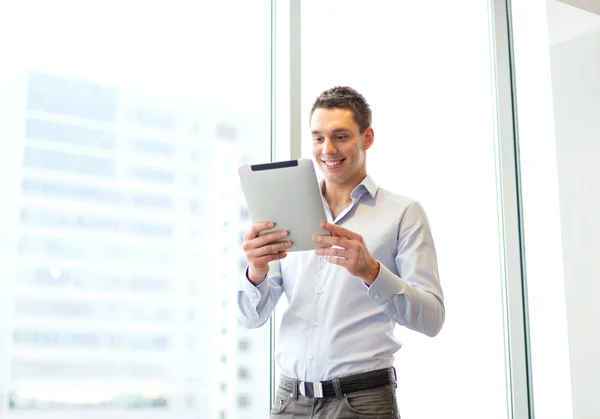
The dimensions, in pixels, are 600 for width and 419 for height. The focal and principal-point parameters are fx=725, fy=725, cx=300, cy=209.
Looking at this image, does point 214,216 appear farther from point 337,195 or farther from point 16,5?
point 16,5

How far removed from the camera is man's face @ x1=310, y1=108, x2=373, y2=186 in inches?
77.2

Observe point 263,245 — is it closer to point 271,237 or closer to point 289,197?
point 271,237

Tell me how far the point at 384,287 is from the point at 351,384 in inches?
10.2

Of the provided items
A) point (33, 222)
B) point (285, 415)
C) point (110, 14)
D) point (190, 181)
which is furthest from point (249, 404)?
point (110, 14)

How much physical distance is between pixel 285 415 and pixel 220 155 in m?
0.93

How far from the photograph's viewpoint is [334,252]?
1.71 meters

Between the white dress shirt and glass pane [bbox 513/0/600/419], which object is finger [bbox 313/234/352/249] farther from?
glass pane [bbox 513/0/600/419]

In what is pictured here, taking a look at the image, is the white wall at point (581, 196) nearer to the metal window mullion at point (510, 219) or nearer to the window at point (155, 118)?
the metal window mullion at point (510, 219)

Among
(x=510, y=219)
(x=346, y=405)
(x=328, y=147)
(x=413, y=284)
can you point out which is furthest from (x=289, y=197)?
(x=510, y=219)

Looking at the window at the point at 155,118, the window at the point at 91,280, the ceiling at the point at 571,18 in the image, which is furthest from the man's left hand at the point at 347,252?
the ceiling at the point at 571,18

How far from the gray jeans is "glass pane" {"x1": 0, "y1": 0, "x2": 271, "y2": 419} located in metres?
0.53

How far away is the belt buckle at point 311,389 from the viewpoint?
5.86ft

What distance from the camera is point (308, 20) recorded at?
265 cm

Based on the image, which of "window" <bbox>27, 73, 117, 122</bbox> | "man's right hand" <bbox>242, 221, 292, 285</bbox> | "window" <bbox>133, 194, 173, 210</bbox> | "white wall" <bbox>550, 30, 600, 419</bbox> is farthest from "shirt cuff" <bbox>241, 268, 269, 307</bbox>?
"white wall" <bbox>550, 30, 600, 419</bbox>
